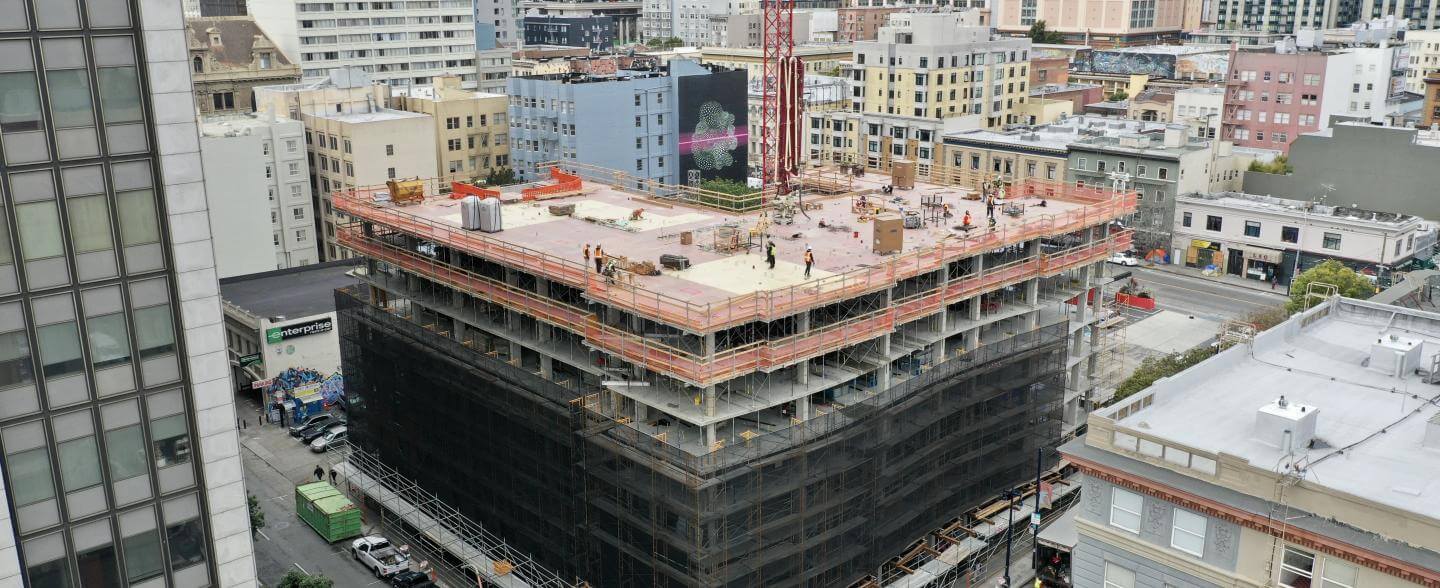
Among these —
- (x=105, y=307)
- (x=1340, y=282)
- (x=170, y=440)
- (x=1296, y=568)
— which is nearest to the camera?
(x=105, y=307)

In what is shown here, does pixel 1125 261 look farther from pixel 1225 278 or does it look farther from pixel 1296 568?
pixel 1296 568

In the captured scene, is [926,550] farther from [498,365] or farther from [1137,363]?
[1137,363]

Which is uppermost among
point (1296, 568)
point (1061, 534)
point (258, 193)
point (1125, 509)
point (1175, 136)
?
point (1175, 136)

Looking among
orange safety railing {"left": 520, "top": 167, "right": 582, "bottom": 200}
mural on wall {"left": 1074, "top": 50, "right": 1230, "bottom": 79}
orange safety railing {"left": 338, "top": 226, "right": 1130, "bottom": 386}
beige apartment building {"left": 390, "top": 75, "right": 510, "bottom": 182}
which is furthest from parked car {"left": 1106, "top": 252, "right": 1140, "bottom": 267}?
mural on wall {"left": 1074, "top": 50, "right": 1230, "bottom": 79}

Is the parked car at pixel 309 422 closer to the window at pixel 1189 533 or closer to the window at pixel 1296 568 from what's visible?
the window at pixel 1189 533

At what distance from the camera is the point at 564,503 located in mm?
55156

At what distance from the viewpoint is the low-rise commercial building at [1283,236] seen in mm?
107125

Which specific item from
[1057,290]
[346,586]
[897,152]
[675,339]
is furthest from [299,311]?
[897,152]

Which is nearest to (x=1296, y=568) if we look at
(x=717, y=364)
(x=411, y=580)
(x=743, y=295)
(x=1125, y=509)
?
(x=1125, y=509)

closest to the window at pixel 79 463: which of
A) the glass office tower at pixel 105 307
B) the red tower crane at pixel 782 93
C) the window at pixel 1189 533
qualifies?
the glass office tower at pixel 105 307

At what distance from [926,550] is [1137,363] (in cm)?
3863

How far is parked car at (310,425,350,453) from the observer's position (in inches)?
3091

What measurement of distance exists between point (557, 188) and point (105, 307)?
45499 mm

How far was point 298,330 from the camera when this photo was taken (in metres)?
85.2
